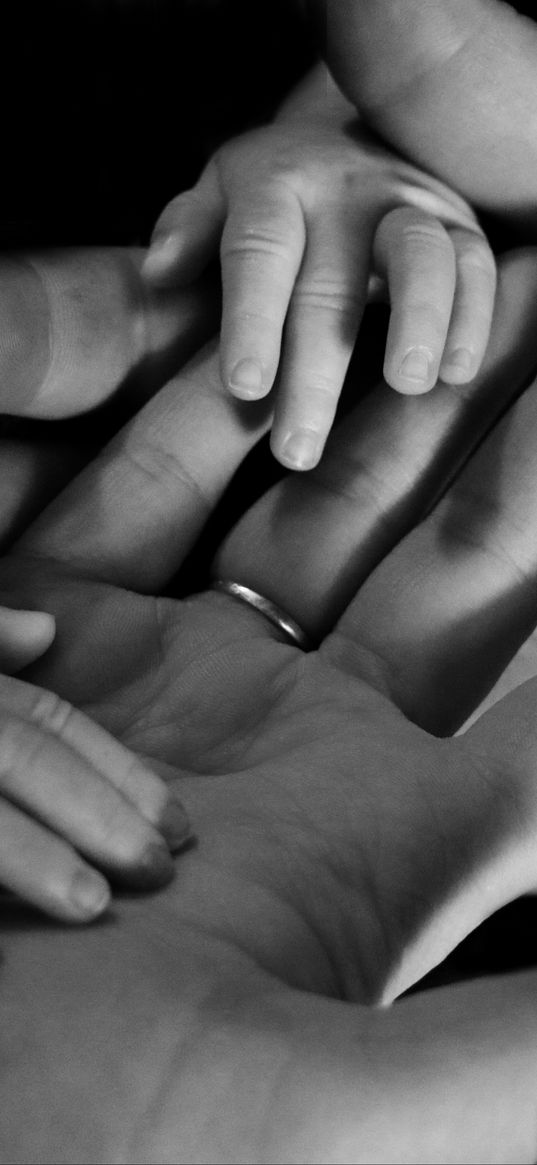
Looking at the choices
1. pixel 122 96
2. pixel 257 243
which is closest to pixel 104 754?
pixel 257 243

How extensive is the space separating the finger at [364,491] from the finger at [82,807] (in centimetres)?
23

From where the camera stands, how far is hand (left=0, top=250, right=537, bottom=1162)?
31 cm

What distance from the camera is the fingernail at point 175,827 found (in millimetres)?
416

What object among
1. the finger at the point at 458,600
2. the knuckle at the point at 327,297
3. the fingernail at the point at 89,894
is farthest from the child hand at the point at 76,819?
the knuckle at the point at 327,297

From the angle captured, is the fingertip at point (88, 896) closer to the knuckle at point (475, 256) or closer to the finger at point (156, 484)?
the finger at point (156, 484)

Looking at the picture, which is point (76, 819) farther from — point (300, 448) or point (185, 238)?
point (185, 238)

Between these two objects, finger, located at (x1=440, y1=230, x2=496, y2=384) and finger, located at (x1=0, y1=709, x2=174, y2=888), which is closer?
finger, located at (x1=0, y1=709, x2=174, y2=888)

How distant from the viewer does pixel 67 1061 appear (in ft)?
1.10

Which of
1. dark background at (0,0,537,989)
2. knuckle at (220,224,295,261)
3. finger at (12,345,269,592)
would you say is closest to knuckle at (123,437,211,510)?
finger at (12,345,269,592)

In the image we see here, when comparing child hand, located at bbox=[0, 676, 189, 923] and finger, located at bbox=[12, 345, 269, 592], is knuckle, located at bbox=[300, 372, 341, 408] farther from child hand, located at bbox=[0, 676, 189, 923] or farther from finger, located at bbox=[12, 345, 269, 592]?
child hand, located at bbox=[0, 676, 189, 923]

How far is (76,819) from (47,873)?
0.07 feet

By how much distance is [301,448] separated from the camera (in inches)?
22.8

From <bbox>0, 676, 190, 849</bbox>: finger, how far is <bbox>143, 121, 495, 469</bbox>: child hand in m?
0.19

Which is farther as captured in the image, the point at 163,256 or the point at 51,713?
the point at 163,256
